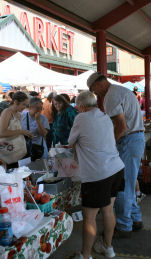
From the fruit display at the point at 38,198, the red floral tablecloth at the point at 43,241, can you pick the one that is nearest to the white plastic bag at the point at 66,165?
the red floral tablecloth at the point at 43,241

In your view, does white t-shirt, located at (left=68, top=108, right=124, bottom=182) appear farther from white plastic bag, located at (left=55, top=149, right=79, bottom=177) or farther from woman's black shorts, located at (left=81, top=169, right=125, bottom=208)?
white plastic bag, located at (left=55, top=149, right=79, bottom=177)

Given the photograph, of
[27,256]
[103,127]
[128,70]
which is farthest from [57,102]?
[128,70]

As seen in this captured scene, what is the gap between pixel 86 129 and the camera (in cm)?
247

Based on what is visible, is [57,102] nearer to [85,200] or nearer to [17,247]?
[85,200]

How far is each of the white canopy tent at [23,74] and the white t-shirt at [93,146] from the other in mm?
5257

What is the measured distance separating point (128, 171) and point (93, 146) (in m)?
0.94

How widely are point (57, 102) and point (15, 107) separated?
0.67m

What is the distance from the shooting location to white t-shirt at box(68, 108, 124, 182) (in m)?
2.46

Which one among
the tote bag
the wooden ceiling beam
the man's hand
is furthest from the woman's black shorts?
the wooden ceiling beam

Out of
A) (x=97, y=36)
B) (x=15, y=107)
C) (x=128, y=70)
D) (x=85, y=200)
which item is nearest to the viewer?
(x=85, y=200)

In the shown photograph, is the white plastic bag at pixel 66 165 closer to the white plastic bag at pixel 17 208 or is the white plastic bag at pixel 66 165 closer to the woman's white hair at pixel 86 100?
the woman's white hair at pixel 86 100

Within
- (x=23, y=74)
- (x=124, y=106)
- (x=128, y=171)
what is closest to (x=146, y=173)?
(x=128, y=171)

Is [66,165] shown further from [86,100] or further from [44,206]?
[86,100]

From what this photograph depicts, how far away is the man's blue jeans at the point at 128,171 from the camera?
3.21 meters
